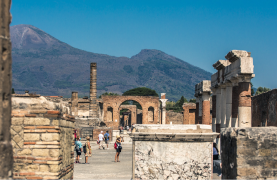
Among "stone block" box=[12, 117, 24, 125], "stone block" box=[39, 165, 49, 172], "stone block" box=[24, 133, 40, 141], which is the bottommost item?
"stone block" box=[39, 165, 49, 172]

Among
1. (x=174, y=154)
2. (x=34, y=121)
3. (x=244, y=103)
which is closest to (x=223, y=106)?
(x=244, y=103)

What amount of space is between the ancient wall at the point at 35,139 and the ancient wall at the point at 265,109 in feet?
30.2

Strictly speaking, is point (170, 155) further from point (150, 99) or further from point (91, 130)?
point (150, 99)

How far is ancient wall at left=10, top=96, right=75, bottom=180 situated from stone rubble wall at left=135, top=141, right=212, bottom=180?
4.81ft

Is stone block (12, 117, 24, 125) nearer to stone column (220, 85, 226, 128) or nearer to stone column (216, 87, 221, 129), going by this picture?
stone column (220, 85, 226, 128)

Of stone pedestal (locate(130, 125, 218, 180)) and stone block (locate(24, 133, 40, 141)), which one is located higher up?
stone block (locate(24, 133, 40, 141))

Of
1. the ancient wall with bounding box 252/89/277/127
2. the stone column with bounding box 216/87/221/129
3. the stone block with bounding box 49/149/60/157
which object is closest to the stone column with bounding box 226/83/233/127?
the ancient wall with bounding box 252/89/277/127

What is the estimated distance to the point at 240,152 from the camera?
429 centimetres

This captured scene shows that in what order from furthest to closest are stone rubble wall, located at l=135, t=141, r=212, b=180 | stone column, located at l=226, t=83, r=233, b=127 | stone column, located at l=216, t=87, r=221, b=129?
stone column, located at l=216, t=87, r=221, b=129, stone column, located at l=226, t=83, r=233, b=127, stone rubble wall, located at l=135, t=141, r=212, b=180

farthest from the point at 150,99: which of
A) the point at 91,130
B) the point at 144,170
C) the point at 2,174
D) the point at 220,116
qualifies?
the point at 2,174

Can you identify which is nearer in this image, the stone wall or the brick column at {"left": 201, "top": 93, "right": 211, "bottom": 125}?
the stone wall

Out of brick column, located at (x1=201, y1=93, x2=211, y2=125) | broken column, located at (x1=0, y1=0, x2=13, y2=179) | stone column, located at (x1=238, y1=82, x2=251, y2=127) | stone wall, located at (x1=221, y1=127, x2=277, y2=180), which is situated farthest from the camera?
brick column, located at (x1=201, y1=93, x2=211, y2=125)

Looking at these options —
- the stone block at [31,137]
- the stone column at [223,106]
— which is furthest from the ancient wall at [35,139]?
the stone column at [223,106]

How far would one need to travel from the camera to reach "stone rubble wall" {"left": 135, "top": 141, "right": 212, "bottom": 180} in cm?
574
